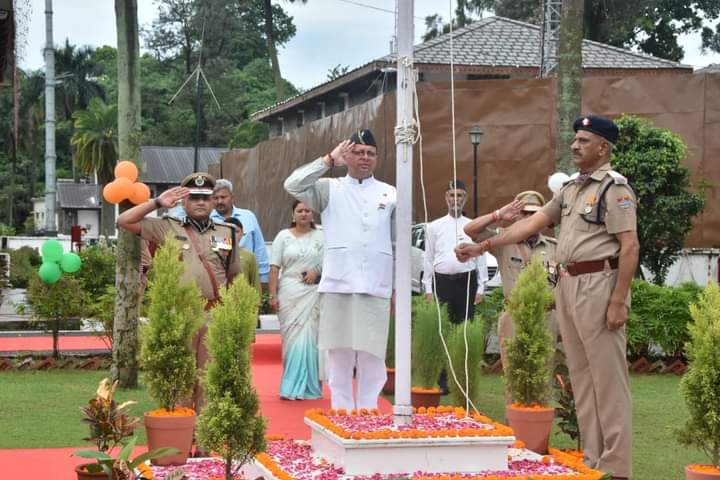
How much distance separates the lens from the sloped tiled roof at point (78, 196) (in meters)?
70.2

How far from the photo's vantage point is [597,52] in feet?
99.9

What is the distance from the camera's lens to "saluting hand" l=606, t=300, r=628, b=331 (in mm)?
6180

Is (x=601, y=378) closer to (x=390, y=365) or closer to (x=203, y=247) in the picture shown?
(x=203, y=247)

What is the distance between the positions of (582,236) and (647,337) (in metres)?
7.10

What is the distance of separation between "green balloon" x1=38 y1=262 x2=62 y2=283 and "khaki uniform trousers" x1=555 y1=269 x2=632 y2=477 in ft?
27.5

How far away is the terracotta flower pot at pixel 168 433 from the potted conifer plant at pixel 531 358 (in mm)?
2118

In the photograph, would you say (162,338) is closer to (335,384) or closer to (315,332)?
(335,384)

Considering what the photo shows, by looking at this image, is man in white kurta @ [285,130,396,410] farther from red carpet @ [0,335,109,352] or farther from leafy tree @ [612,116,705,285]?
leafy tree @ [612,116,705,285]

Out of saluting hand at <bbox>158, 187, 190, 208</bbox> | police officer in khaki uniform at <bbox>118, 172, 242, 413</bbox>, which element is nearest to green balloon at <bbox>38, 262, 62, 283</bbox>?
police officer in khaki uniform at <bbox>118, 172, 242, 413</bbox>

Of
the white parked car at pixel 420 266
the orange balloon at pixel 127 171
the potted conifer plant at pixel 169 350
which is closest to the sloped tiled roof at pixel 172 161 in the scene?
the white parked car at pixel 420 266

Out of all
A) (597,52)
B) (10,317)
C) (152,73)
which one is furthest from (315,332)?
(152,73)

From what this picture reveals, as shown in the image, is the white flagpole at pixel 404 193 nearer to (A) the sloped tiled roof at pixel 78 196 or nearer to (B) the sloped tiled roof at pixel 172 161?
(B) the sloped tiled roof at pixel 172 161

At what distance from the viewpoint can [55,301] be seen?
43.6 feet

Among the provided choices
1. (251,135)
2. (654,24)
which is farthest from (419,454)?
(251,135)
